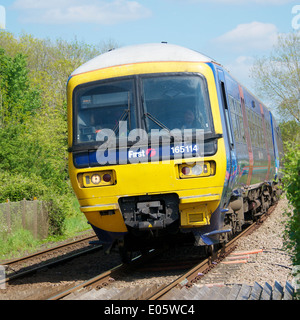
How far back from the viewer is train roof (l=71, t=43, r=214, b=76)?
8.57 metres

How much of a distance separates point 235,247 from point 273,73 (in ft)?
98.0

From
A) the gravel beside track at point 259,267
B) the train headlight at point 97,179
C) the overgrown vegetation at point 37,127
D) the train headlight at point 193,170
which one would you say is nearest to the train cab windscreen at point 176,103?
the train headlight at point 193,170

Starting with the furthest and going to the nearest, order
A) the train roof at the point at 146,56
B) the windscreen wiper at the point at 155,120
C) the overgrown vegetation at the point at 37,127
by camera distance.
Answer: the overgrown vegetation at the point at 37,127, the train roof at the point at 146,56, the windscreen wiper at the point at 155,120

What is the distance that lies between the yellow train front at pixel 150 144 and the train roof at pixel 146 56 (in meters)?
0.02

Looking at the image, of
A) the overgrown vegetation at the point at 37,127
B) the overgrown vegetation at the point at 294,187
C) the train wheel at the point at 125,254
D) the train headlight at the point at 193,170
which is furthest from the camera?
the overgrown vegetation at the point at 37,127

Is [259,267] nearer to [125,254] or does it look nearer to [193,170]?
[193,170]

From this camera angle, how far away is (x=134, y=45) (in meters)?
9.47

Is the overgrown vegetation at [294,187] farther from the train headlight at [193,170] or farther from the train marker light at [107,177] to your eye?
the train marker light at [107,177]

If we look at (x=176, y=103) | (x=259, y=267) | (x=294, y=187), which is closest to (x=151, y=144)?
(x=176, y=103)

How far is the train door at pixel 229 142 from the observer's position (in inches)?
339

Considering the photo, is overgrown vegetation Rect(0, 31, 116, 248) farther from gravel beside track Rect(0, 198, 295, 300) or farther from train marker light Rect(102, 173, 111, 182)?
train marker light Rect(102, 173, 111, 182)

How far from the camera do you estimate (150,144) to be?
814 cm

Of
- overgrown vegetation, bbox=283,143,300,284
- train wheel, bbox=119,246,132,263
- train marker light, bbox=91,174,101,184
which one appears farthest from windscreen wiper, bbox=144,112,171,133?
overgrown vegetation, bbox=283,143,300,284

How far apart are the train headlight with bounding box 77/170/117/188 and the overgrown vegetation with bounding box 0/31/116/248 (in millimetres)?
8532
